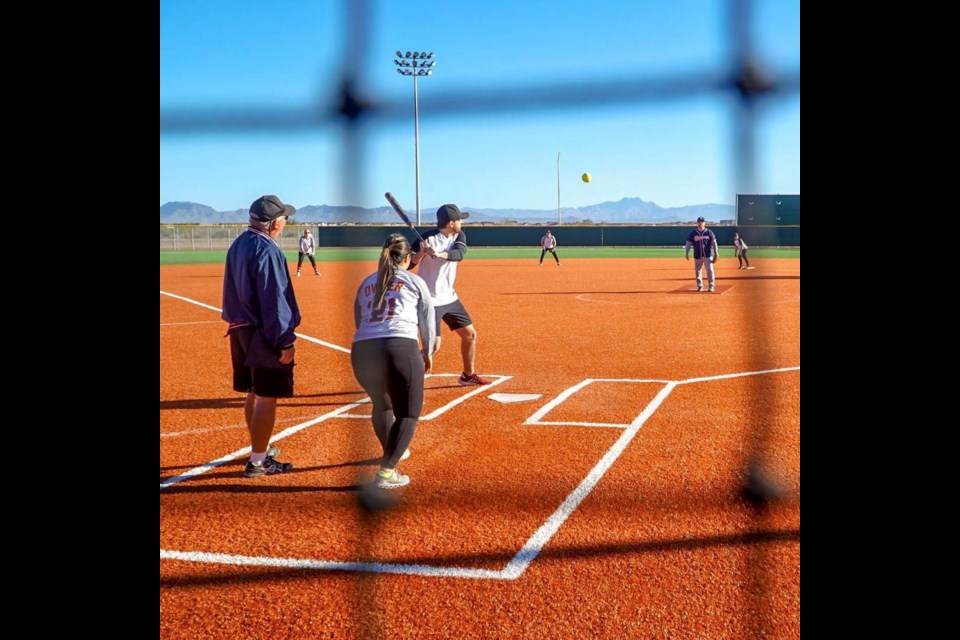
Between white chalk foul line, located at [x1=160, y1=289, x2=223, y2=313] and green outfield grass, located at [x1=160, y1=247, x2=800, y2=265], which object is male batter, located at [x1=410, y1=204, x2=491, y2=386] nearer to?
white chalk foul line, located at [x1=160, y1=289, x2=223, y2=313]

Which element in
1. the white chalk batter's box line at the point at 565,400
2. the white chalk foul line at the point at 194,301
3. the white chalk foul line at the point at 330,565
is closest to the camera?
the white chalk foul line at the point at 330,565

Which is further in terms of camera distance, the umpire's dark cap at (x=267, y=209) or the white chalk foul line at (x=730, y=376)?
the white chalk foul line at (x=730, y=376)

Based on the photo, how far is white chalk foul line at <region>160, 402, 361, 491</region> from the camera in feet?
15.5

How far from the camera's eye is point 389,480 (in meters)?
4.46

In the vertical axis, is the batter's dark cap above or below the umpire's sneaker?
above

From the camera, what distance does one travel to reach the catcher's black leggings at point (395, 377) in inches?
173

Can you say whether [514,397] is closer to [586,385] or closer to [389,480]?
[586,385]

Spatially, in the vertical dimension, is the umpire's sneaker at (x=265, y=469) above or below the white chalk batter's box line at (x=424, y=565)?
above

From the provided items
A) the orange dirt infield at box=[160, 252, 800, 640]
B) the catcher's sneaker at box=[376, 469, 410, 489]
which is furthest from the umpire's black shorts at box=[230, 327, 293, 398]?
the catcher's sneaker at box=[376, 469, 410, 489]

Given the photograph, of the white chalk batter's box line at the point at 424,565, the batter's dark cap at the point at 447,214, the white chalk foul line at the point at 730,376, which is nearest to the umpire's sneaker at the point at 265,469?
the white chalk batter's box line at the point at 424,565

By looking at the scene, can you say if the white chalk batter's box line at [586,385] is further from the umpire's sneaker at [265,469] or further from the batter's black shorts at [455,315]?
the umpire's sneaker at [265,469]
